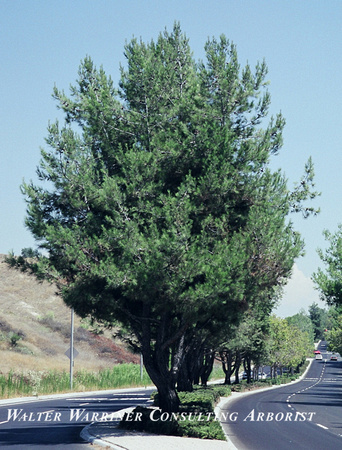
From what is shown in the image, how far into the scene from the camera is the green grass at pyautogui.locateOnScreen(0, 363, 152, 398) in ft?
146

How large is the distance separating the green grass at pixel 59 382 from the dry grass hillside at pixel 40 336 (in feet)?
23.2

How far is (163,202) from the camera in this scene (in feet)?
64.7

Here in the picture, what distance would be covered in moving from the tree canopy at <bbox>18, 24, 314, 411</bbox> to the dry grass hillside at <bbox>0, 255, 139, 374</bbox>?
1649 inches

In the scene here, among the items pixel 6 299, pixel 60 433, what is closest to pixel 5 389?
pixel 60 433

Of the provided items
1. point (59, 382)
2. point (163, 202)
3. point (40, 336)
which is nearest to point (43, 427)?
point (163, 202)

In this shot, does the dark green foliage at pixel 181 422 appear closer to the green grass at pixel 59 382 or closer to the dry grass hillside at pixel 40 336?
the green grass at pixel 59 382

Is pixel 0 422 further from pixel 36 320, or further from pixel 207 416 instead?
pixel 36 320

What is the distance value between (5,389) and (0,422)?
1822cm

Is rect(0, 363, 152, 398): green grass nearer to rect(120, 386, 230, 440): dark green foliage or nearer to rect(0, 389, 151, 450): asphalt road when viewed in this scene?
rect(0, 389, 151, 450): asphalt road

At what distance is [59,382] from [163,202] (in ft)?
114

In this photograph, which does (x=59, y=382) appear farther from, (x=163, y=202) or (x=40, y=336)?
(x=40, y=336)

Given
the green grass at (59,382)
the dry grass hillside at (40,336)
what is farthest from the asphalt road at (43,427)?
the dry grass hillside at (40,336)

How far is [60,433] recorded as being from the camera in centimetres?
2175

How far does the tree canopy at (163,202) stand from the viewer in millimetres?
19219
